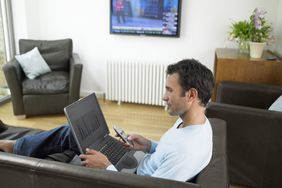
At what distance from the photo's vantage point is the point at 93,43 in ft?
13.2

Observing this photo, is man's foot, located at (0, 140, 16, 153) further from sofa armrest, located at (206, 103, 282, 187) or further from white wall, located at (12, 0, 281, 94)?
white wall, located at (12, 0, 281, 94)

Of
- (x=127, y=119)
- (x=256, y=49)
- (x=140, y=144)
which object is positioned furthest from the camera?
(x=127, y=119)

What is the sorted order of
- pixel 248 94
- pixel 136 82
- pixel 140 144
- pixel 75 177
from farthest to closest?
pixel 136 82 < pixel 248 94 < pixel 140 144 < pixel 75 177

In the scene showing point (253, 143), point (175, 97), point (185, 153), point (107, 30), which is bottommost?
point (253, 143)

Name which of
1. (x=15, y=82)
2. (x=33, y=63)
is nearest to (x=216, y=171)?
(x=15, y=82)

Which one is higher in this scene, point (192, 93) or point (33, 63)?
point (192, 93)

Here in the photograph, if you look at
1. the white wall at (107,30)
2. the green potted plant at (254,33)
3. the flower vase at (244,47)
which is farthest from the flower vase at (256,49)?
the white wall at (107,30)

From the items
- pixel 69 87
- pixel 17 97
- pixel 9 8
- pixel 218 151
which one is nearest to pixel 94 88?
pixel 69 87

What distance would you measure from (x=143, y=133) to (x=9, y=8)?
8.56ft

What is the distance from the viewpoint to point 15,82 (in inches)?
130

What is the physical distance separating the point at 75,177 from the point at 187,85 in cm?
60

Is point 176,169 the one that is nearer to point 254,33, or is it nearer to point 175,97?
point 175,97

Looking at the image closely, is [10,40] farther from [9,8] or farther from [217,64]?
[217,64]

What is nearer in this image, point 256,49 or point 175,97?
point 175,97
